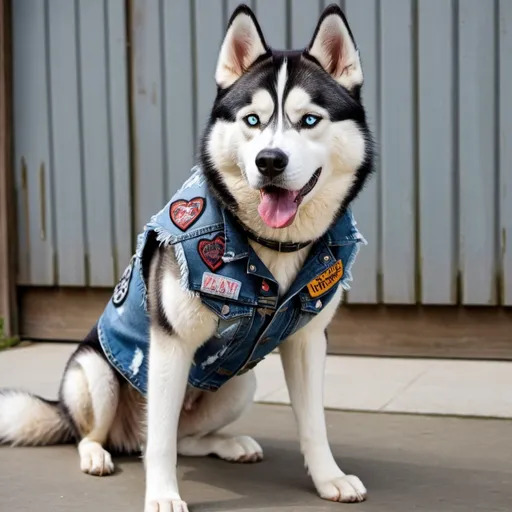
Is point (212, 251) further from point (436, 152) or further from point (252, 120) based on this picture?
point (436, 152)

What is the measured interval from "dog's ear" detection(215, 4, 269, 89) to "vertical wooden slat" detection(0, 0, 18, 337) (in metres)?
3.37

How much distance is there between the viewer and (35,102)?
A: 19.3 ft

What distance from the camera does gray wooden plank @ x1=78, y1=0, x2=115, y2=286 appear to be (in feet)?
18.7

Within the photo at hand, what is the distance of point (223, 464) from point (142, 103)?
9.88ft

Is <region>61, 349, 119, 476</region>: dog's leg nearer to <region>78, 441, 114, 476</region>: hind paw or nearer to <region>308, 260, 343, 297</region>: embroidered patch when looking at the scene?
<region>78, 441, 114, 476</region>: hind paw

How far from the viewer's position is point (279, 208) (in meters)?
2.65

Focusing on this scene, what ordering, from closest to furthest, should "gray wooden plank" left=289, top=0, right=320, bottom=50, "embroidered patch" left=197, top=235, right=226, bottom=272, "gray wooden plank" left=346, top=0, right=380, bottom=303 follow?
"embroidered patch" left=197, top=235, right=226, bottom=272 → "gray wooden plank" left=346, top=0, right=380, bottom=303 → "gray wooden plank" left=289, top=0, right=320, bottom=50

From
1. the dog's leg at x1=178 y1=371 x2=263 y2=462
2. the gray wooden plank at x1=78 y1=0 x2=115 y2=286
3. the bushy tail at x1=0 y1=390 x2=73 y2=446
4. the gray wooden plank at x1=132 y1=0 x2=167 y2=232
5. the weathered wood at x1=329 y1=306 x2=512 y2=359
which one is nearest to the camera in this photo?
the dog's leg at x1=178 y1=371 x2=263 y2=462

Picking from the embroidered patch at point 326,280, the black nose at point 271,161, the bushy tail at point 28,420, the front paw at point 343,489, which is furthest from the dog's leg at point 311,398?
the bushy tail at point 28,420

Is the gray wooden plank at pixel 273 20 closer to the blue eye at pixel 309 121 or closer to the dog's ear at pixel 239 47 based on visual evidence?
the dog's ear at pixel 239 47

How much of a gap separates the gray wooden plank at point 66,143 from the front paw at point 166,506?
321cm

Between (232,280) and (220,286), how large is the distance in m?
0.04

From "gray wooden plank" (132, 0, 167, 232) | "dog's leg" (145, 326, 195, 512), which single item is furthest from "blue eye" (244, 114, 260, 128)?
"gray wooden plank" (132, 0, 167, 232)

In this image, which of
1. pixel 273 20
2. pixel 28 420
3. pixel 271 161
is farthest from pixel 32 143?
pixel 271 161
